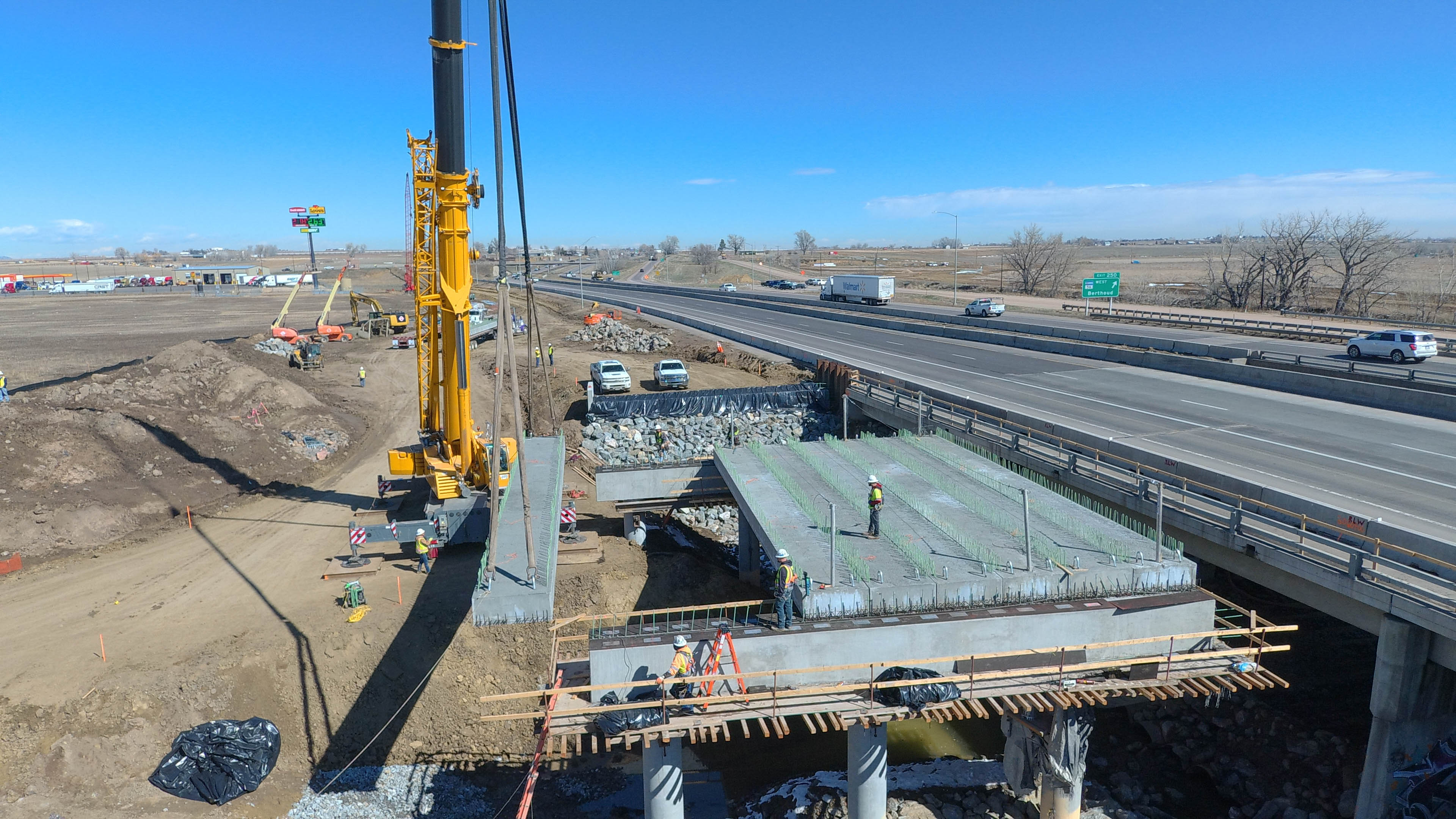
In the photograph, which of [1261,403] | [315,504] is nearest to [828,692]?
[315,504]

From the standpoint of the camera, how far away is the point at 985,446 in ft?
86.1

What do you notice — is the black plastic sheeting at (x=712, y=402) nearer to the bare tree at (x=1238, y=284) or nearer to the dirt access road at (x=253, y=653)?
the dirt access road at (x=253, y=653)

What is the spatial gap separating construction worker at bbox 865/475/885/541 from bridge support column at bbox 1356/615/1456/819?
9.19 m

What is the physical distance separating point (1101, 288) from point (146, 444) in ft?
205

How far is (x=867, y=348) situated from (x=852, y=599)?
3673cm

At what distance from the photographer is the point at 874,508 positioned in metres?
16.8

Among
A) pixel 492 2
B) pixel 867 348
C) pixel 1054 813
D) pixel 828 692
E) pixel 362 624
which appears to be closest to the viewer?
pixel 828 692

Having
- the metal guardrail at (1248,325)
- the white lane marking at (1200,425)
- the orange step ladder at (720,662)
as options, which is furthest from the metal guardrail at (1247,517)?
the metal guardrail at (1248,325)

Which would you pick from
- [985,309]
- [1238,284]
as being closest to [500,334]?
[985,309]

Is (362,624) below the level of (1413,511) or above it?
below

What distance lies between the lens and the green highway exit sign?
2482 inches

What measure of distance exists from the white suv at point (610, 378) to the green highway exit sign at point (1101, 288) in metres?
40.0

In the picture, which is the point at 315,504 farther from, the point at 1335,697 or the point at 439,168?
the point at 1335,697

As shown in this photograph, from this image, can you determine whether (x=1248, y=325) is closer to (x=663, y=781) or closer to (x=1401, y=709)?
(x=1401, y=709)
